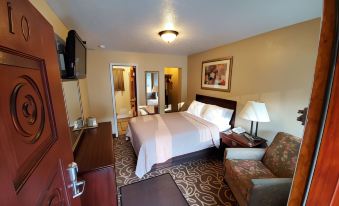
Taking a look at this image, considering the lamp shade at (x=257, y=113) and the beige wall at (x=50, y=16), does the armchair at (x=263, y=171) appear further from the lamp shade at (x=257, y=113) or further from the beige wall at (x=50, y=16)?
the beige wall at (x=50, y=16)

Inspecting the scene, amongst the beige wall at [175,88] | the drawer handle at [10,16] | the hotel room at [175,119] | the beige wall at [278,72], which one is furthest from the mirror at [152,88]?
the drawer handle at [10,16]

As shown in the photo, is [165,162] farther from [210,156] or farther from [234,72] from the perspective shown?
[234,72]

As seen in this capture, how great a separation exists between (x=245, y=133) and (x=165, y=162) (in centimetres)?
160

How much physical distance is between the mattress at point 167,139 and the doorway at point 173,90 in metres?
2.07

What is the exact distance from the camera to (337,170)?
42 centimetres

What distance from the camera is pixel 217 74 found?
11.3 ft

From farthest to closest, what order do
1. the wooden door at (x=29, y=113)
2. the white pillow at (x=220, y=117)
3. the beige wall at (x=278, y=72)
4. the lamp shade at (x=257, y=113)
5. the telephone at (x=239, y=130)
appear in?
the white pillow at (x=220, y=117) < the telephone at (x=239, y=130) < the lamp shade at (x=257, y=113) < the beige wall at (x=278, y=72) < the wooden door at (x=29, y=113)

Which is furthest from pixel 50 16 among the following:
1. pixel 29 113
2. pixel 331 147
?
pixel 331 147

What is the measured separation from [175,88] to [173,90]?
160 mm

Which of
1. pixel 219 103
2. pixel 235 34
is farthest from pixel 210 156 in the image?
pixel 235 34

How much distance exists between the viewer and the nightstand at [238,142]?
2322mm

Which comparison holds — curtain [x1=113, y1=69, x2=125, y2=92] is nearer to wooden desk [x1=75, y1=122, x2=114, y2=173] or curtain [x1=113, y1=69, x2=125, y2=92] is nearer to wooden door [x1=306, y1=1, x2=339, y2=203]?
wooden desk [x1=75, y1=122, x2=114, y2=173]

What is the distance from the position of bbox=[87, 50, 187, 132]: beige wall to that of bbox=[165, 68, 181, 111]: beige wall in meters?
0.59

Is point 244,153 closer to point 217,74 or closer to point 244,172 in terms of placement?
point 244,172
